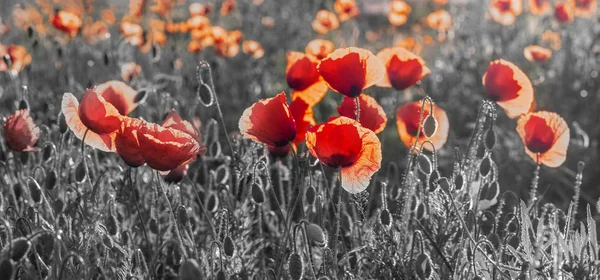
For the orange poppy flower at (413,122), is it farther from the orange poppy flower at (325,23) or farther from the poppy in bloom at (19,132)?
the orange poppy flower at (325,23)

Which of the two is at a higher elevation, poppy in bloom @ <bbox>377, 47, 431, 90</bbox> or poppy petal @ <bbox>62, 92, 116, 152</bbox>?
poppy in bloom @ <bbox>377, 47, 431, 90</bbox>

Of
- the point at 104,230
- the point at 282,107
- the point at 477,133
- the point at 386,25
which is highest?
the point at 282,107

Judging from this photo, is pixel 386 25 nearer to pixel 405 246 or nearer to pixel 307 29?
pixel 307 29

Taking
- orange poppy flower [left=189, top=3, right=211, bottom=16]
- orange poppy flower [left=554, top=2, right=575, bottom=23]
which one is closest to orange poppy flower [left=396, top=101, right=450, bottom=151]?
orange poppy flower [left=554, top=2, right=575, bottom=23]

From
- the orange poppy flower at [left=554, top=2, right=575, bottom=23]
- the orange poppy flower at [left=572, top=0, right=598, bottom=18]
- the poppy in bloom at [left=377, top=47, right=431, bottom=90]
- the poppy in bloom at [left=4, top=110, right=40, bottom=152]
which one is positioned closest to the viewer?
the poppy in bloom at [left=4, top=110, right=40, bottom=152]

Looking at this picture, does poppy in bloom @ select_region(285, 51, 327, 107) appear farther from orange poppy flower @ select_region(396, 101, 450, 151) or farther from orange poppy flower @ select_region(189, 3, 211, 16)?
orange poppy flower @ select_region(189, 3, 211, 16)

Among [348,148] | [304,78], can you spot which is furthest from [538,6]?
[348,148]

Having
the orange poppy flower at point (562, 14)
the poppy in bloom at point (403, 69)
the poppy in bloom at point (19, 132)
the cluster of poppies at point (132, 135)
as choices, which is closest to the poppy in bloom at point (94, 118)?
the cluster of poppies at point (132, 135)

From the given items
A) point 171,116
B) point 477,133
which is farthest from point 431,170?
point 171,116
